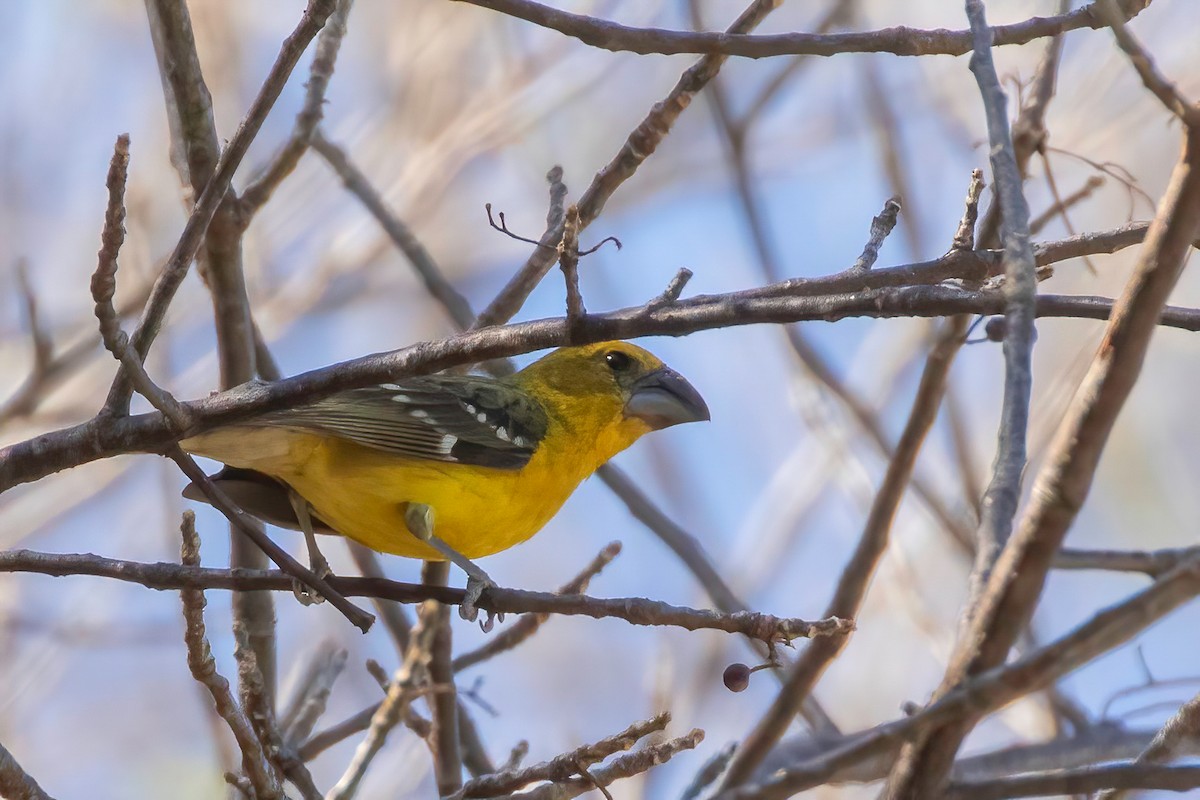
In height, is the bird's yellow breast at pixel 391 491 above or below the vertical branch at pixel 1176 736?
above

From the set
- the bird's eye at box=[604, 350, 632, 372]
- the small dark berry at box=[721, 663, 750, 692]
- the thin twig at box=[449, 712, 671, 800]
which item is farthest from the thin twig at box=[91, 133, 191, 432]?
the bird's eye at box=[604, 350, 632, 372]

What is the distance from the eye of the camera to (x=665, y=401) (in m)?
5.49

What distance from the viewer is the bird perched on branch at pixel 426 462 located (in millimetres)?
4426

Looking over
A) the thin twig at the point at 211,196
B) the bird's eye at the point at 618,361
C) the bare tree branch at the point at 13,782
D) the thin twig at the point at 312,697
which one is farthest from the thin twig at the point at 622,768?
the bird's eye at the point at 618,361

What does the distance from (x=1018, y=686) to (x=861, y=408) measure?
457 centimetres

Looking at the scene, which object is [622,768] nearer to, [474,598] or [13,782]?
[474,598]

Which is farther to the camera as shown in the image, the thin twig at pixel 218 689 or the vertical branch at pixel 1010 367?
the thin twig at pixel 218 689

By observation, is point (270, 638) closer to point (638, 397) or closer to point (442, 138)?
point (638, 397)

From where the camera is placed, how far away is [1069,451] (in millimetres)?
1607

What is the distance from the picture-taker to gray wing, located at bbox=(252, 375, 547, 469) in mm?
4449

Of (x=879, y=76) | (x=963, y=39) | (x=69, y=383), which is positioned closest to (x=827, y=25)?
(x=879, y=76)

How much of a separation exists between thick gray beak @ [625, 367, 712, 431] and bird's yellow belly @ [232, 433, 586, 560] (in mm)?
867

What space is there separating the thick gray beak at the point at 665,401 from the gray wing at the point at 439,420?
0.46 metres

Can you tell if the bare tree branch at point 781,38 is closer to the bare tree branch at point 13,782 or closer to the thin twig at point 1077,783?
the bare tree branch at point 13,782
